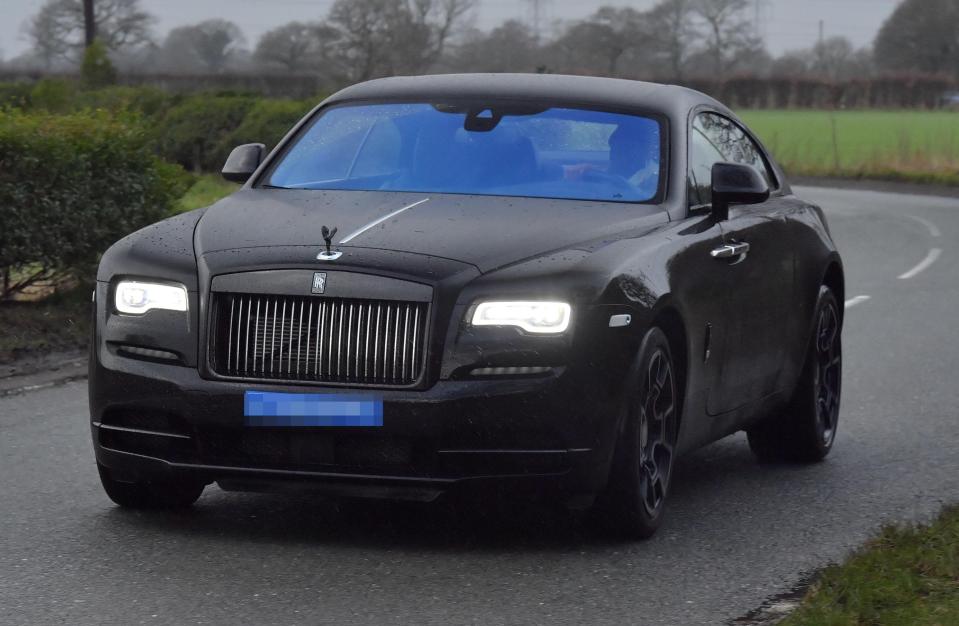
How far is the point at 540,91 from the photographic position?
753 cm

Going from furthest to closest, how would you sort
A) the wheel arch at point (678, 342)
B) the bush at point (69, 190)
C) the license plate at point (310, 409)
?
1. the bush at point (69, 190)
2. the wheel arch at point (678, 342)
3. the license plate at point (310, 409)

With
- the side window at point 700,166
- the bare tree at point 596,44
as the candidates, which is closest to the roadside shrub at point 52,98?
the side window at point 700,166

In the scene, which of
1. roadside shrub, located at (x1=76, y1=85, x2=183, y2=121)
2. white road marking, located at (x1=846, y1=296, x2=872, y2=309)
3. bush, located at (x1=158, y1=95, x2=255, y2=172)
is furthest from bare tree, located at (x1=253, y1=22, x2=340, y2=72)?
white road marking, located at (x1=846, y1=296, x2=872, y2=309)

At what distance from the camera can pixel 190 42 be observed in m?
159

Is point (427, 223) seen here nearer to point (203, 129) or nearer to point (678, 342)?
point (678, 342)

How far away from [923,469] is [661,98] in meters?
2.02

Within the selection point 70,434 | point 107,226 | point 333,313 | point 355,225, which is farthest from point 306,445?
point 107,226

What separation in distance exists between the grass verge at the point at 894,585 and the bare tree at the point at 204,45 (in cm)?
14495

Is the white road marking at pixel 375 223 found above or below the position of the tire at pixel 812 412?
above

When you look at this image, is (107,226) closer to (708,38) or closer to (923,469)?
(923,469)

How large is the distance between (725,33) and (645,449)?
132989 millimetres

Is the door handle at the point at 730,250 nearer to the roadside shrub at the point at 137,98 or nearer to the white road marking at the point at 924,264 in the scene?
the white road marking at the point at 924,264

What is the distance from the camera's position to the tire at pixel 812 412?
828cm

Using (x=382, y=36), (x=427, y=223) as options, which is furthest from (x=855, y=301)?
(x=382, y=36)
